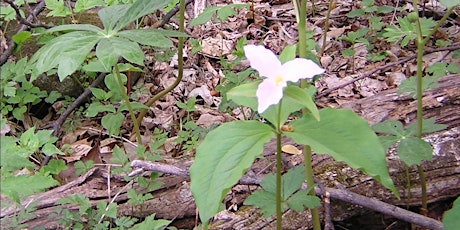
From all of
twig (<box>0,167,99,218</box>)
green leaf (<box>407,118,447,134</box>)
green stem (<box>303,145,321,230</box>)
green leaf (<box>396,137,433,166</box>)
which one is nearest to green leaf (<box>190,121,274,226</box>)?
green stem (<box>303,145,321,230</box>)

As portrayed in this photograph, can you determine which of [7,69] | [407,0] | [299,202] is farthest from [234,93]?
[407,0]

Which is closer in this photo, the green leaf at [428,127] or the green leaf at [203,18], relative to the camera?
the green leaf at [428,127]

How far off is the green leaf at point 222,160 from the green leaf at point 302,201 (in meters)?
0.40

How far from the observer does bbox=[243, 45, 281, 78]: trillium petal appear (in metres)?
1.01

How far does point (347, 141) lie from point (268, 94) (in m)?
0.23

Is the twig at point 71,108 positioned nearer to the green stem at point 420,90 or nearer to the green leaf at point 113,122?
the green leaf at point 113,122

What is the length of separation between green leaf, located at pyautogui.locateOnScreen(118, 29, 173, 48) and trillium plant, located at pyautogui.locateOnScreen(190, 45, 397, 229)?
57 cm

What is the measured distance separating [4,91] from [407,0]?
263 cm

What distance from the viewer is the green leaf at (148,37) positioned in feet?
5.54

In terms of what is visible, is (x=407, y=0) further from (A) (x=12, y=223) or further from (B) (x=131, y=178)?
(A) (x=12, y=223)

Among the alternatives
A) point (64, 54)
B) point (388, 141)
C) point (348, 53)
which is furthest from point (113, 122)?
point (348, 53)

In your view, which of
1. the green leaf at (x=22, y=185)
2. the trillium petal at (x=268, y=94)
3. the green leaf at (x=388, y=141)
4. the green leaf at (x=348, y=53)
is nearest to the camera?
the trillium petal at (x=268, y=94)

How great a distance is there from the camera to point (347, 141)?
111 centimetres

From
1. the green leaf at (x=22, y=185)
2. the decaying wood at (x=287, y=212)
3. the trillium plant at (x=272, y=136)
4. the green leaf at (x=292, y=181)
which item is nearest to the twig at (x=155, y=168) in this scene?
the decaying wood at (x=287, y=212)
